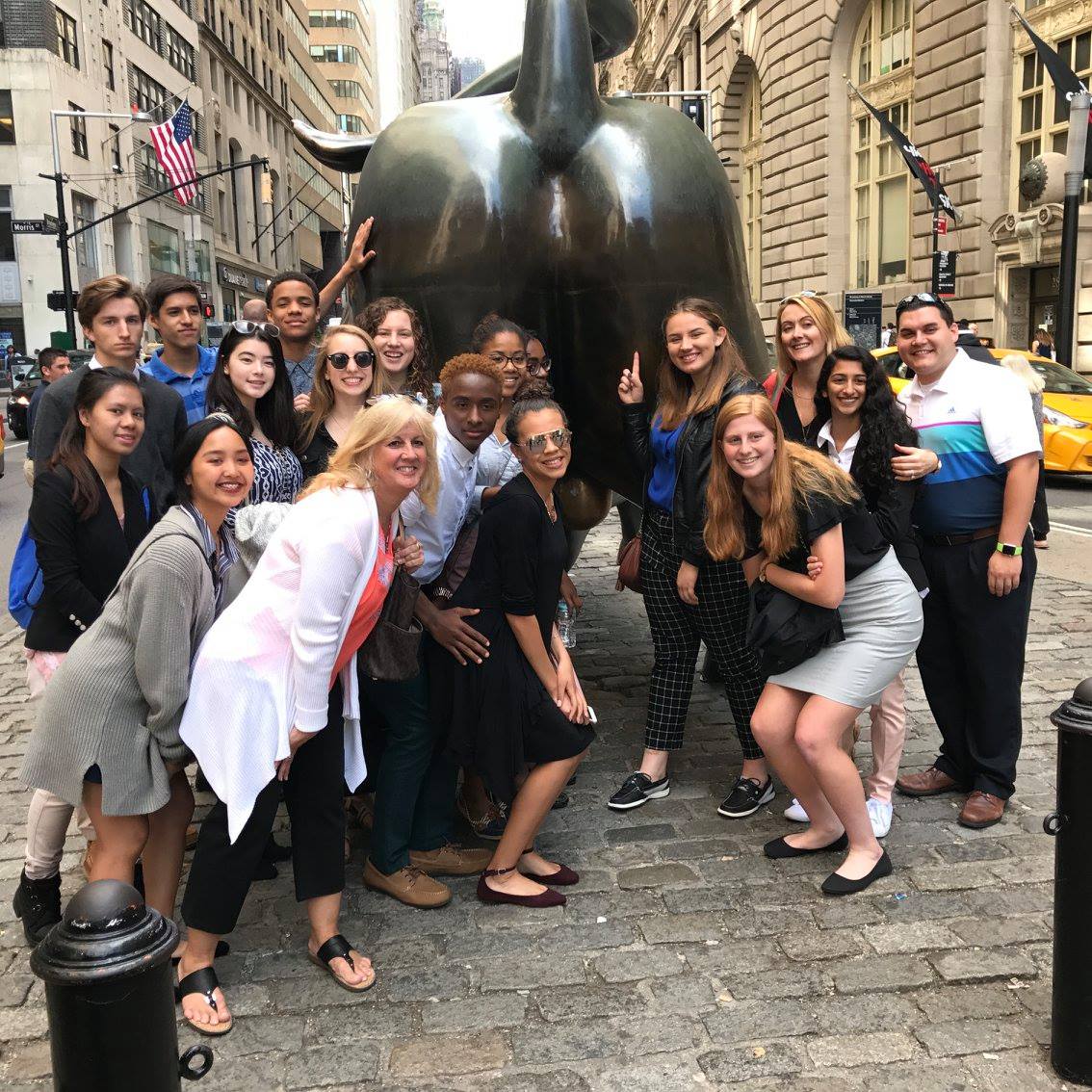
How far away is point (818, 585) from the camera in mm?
3465

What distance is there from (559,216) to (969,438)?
67.3 inches

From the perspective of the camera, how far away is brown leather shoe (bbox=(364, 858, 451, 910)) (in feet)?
11.8

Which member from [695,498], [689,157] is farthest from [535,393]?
[689,157]

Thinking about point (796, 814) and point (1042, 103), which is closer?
point (796, 814)

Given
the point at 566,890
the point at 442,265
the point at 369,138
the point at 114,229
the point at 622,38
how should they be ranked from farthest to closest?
the point at 114,229, the point at 369,138, the point at 622,38, the point at 442,265, the point at 566,890

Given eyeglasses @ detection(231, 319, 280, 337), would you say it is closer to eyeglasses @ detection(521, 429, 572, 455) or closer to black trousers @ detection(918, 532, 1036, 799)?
eyeglasses @ detection(521, 429, 572, 455)

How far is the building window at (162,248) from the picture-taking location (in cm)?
4353

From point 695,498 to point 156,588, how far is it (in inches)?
76.8

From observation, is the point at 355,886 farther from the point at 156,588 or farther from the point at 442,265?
the point at 442,265

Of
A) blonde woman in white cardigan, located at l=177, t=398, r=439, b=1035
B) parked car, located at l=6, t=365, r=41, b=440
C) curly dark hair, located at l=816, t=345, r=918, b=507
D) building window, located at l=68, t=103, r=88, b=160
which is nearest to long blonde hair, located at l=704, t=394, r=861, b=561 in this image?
curly dark hair, located at l=816, t=345, r=918, b=507

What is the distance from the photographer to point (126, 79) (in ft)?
138

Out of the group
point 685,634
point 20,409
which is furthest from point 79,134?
point 685,634

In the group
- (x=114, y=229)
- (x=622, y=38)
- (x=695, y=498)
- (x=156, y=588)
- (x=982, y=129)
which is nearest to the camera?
(x=156, y=588)

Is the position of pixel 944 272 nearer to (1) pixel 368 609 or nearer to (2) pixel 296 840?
(1) pixel 368 609
